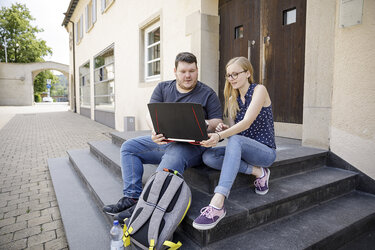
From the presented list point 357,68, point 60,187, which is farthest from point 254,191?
point 60,187

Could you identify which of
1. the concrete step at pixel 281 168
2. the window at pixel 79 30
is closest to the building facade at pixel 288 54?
the concrete step at pixel 281 168

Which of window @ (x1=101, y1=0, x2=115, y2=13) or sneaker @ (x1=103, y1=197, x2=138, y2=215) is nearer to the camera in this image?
sneaker @ (x1=103, y1=197, x2=138, y2=215)

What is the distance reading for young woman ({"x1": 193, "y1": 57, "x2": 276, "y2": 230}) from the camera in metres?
2.00

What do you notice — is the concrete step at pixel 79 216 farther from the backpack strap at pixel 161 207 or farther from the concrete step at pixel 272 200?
the concrete step at pixel 272 200

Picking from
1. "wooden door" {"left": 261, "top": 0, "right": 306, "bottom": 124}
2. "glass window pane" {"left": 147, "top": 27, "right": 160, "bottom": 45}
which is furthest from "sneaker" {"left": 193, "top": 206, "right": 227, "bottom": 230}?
"glass window pane" {"left": 147, "top": 27, "right": 160, "bottom": 45}

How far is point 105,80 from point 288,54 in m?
8.63

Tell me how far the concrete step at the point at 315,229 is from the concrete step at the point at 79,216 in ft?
3.36

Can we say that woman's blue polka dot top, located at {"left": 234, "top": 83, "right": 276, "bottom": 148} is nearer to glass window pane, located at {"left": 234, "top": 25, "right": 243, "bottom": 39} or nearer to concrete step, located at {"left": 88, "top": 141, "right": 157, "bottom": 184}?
concrete step, located at {"left": 88, "top": 141, "right": 157, "bottom": 184}

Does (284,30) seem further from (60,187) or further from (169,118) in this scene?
(60,187)

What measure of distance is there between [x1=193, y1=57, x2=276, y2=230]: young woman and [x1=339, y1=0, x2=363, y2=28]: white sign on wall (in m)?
1.36

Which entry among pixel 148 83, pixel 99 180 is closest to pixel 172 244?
pixel 99 180

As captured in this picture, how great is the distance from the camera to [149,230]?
1742 mm

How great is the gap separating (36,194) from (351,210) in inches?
146

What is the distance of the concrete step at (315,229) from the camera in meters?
1.84
